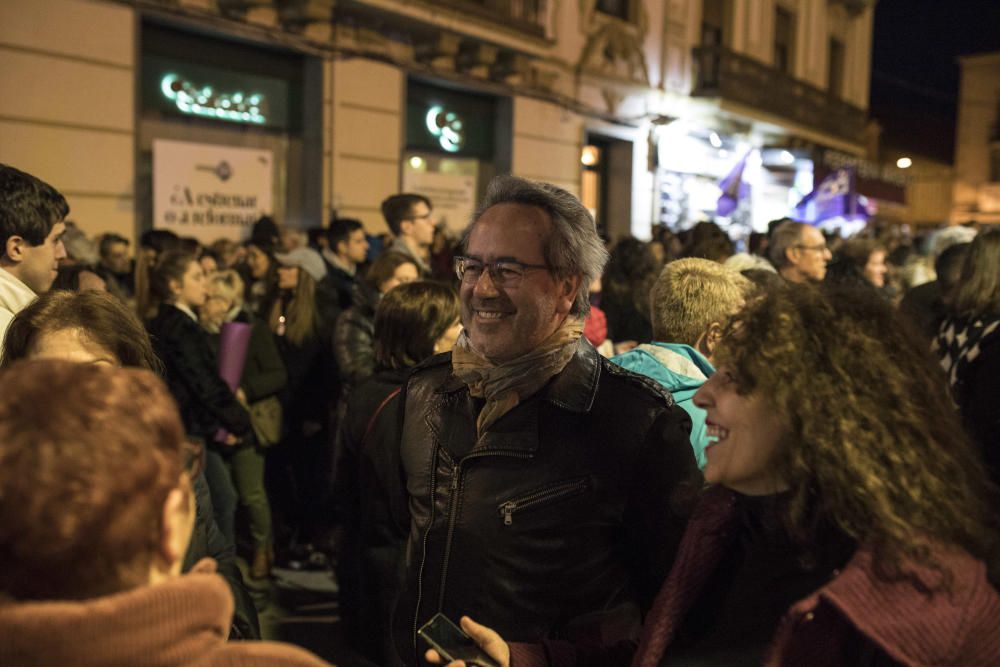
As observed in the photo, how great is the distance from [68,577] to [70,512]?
0.09 m

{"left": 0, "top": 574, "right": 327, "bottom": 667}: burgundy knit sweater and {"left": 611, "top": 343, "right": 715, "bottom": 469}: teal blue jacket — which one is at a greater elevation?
{"left": 611, "top": 343, "right": 715, "bottom": 469}: teal blue jacket

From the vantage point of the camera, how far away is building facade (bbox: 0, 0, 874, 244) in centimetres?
867

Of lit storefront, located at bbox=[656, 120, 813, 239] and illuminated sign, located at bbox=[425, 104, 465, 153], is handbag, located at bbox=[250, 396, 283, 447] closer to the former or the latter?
illuminated sign, located at bbox=[425, 104, 465, 153]

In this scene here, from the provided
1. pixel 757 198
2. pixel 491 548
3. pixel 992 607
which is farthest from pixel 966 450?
pixel 757 198

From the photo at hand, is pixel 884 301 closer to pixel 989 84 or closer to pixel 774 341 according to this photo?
pixel 774 341

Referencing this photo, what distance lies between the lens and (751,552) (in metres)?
1.72

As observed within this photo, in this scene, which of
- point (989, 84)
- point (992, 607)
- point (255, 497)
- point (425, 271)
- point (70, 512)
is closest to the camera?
point (70, 512)

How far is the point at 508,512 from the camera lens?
79.9 inches

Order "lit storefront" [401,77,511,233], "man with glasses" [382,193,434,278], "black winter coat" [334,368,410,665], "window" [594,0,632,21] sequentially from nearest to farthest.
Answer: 1. "black winter coat" [334,368,410,665]
2. "man with glasses" [382,193,434,278]
3. "lit storefront" [401,77,511,233]
4. "window" [594,0,632,21]

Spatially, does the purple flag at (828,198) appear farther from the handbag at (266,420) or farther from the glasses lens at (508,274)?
the glasses lens at (508,274)

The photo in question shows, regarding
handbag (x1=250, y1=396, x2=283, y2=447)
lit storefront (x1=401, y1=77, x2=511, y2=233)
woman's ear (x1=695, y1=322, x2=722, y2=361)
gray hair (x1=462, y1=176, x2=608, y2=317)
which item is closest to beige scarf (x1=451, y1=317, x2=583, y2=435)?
gray hair (x1=462, y1=176, x2=608, y2=317)

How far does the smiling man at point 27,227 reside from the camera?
3088mm

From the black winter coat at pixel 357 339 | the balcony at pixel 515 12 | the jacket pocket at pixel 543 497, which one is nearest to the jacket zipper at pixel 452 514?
the jacket pocket at pixel 543 497

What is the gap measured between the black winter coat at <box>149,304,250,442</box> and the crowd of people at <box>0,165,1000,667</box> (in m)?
1.29
